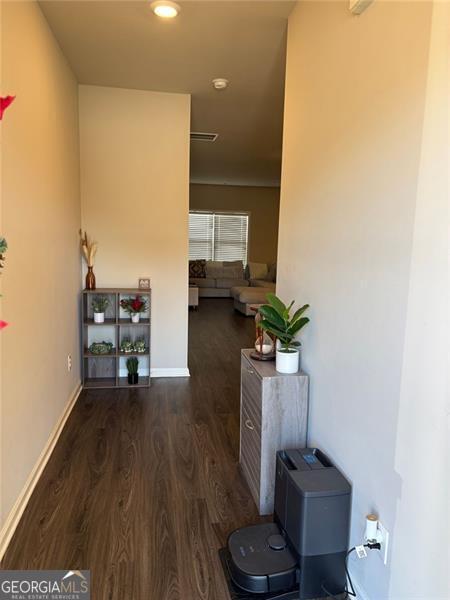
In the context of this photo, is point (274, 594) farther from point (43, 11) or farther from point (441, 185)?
point (43, 11)

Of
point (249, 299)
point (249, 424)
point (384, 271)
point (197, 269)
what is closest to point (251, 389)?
point (249, 424)

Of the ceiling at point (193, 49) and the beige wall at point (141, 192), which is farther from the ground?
the ceiling at point (193, 49)

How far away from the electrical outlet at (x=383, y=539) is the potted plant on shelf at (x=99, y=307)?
287cm

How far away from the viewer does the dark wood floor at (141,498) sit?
165 cm

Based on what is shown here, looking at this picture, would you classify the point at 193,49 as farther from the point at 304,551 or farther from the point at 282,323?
the point at 304,551

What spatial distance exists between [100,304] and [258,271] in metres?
6.19

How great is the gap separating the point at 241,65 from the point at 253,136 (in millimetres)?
2062

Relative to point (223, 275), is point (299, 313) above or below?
above

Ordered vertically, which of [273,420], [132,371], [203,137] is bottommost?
[132,371]

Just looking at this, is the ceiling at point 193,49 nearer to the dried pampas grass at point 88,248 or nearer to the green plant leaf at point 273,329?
the dried pampas grass at point 88,248

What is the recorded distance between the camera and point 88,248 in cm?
370

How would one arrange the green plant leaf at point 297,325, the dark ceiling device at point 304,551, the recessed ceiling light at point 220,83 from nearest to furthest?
the dark ceiling device at point 304,551 < the green plant leaf at point 297,325 < the recessed ceiling light at point 220,83

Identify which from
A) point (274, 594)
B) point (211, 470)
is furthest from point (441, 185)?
point (211, 470)

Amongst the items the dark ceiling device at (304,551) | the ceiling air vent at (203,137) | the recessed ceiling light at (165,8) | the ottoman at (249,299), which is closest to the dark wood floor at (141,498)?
the dark ceiling device at (304,551)
